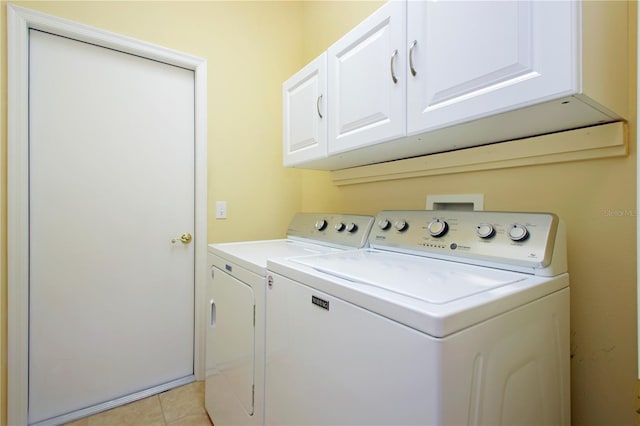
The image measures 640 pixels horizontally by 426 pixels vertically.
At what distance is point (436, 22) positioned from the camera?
38.5 inches

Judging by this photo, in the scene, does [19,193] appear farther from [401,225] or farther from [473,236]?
[473,236]

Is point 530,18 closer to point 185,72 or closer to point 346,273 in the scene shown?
point 346,273

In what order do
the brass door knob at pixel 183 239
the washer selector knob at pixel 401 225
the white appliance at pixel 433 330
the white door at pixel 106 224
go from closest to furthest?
the white appliance at pixel 433 330, the washer selector knob at pixel 401 225, the white door at pixel 106 224, the brass door knob at pixel 183 239

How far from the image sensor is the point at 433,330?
557 mm

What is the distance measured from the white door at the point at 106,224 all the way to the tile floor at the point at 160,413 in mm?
101

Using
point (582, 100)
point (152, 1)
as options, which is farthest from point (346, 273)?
point (152, 1)

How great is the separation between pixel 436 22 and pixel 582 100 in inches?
19.4

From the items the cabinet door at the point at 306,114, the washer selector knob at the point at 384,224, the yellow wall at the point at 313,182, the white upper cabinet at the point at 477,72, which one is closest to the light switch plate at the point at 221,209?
the yellow wall at the point at 313,182

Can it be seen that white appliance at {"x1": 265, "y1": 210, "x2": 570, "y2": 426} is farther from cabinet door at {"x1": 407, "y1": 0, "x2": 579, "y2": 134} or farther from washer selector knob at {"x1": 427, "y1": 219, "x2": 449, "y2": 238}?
cabinet door at {"x1": 407, "y1": 0, "x2": 579, "y2": 134}

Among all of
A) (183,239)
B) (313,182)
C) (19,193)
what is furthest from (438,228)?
(19,193)

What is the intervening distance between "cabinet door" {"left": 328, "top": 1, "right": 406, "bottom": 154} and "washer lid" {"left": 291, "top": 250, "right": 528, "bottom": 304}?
491 millimetres

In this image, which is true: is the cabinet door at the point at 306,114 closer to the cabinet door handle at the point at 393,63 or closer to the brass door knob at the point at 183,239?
the cabinet door handle at the point at 393,63

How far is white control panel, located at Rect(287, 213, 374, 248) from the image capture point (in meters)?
1.43

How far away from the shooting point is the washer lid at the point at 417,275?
2.28ft
